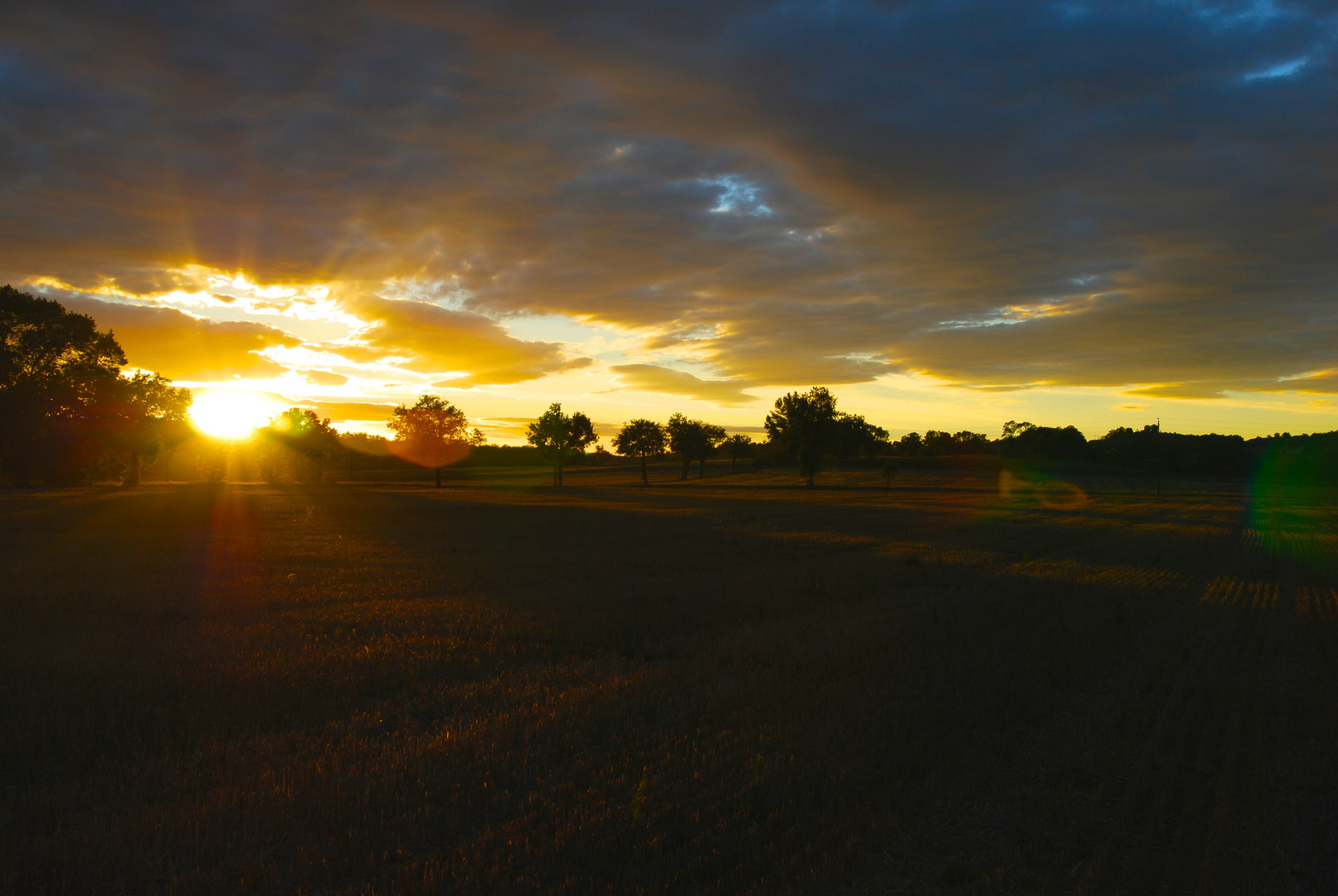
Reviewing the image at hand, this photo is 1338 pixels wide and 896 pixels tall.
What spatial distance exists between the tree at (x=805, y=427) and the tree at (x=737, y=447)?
141ft

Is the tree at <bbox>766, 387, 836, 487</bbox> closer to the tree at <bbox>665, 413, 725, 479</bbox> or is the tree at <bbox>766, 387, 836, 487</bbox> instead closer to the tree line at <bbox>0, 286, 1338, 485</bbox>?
the tree line at <bbox>0, 286, 1338, 485</bbox>

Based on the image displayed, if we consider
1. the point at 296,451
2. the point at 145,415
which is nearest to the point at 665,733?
the point at 145,415

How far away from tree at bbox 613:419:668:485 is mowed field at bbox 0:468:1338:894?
103128 millimetres

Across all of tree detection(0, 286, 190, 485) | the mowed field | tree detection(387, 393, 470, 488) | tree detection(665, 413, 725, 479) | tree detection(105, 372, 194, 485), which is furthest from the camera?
tree detection(665, 413, 725, 479)

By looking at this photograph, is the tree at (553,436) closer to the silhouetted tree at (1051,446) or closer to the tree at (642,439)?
the tree at (642,439)

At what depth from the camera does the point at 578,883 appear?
4.82 metres

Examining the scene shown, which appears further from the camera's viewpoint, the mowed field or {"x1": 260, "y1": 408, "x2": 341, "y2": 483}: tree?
{"x1": 260, "y1": 408, "x2": 341, "y2": 483}: tree

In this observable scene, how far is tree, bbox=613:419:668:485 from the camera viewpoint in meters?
122

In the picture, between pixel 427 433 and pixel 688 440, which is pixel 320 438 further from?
pixel 688 440

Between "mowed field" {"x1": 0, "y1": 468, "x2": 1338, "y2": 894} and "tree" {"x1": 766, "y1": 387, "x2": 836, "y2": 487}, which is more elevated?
"tree" {"x1": 766, "y1": 387, "x2": 836, "y2": 487}

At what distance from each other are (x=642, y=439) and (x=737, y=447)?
3000 cm

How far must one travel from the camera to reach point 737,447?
146m

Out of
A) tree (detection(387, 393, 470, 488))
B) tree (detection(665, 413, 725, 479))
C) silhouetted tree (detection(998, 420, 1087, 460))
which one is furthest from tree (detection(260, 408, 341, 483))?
silhouetted tree (detection(998, 420, 1087, 460))

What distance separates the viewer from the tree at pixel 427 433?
92250 mm
